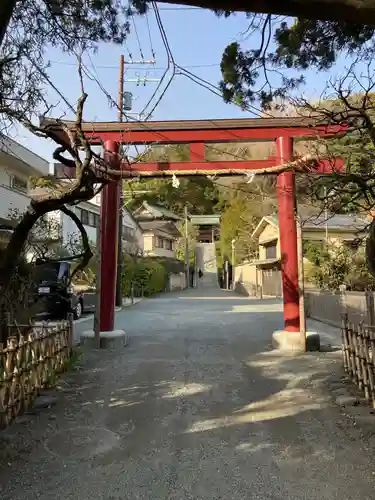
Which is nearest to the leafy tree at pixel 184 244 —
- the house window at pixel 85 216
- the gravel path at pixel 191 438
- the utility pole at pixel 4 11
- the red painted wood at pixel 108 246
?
the house window at pixel 85 216

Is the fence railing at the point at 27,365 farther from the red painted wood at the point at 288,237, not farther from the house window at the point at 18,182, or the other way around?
the house window at the point at 18,182

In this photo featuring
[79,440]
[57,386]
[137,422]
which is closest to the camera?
[79,440]

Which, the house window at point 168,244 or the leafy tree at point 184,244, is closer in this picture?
the leafy tree at point 184,244

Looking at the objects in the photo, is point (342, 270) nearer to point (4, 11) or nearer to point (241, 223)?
point (4, 11)

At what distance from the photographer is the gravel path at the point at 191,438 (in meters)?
3.64

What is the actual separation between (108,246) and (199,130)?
3251 millimetres

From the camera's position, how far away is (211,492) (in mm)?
3539

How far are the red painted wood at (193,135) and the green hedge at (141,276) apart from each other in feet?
63.0

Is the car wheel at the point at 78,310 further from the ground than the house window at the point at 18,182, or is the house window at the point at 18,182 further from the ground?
the house window at the point at 18,182

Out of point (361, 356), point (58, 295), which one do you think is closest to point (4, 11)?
point (361, 356)

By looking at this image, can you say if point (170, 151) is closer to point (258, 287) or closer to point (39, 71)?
point (39, 71)

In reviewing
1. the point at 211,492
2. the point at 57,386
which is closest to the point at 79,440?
the point at 211,492

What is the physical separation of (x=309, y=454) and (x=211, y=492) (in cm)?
120

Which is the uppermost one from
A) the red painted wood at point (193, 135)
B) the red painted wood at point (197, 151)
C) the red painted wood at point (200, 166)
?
the red painted wood at point (193, 135)
